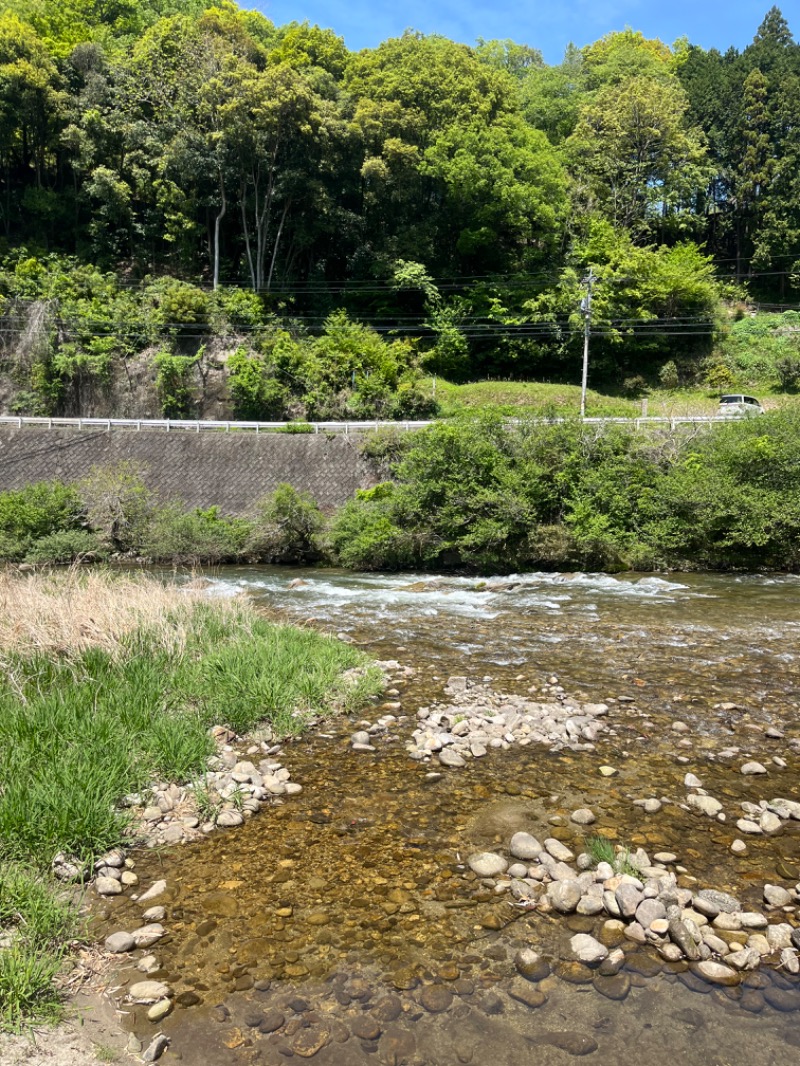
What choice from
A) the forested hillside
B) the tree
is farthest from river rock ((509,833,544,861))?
the tree

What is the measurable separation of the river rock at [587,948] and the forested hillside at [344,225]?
29990 mm

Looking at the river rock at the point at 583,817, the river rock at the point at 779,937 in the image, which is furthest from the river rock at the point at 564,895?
the river rock at the point at 779,937

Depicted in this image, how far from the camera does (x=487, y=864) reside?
18.4 feet

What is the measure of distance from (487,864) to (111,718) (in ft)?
13.6

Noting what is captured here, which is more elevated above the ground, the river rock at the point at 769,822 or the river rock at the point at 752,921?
the river rock at the point at 752,921

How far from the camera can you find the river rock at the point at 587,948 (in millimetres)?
4578

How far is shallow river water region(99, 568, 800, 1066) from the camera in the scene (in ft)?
13.1

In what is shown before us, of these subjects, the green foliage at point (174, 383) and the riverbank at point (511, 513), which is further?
the green foliage at point (174, 383)

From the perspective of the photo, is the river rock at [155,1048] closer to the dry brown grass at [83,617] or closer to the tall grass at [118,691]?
the tall grass at [118,691]

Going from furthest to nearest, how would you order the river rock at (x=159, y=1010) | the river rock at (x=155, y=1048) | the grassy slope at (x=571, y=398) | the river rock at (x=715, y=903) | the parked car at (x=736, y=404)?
the grassy slope at (x=571, y=398), the parked car at (x=736, y=404), the river rock at (x=715, y=903), the river rock at (x=159, y=1010), the river rock at (x=155, y=1048)

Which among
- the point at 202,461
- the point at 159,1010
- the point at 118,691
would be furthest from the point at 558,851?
the point at 202,461

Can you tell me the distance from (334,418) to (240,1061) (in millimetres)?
31219

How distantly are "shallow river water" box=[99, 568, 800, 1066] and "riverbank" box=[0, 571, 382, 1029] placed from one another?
477 millimetres

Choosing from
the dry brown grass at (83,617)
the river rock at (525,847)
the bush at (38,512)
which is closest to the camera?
the river rock at (525,847)
